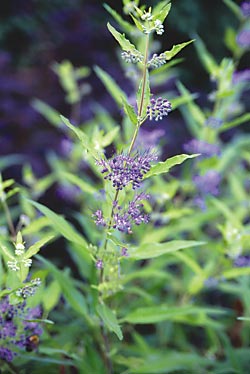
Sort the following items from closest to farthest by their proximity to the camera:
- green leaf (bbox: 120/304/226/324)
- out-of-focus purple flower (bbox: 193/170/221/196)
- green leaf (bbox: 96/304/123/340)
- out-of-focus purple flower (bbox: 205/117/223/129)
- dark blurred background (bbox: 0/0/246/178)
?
1. green leaf (bbox: 96/304/123/340)
2. green leaf (bbox: 120/304/226/324)
3. out-of-focus purple flower (bbox: 205/117/223/129)
4. out-of-focus purple flower (bbox: 193/170/221/196)
5. dark blurred background (bbox: 0/0/246/178)

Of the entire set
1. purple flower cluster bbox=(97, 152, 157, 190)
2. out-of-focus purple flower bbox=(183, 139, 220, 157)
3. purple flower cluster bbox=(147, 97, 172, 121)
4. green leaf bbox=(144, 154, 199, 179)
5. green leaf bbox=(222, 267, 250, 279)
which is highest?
purple flower cluster bbox=(147, 97, 172, 121)

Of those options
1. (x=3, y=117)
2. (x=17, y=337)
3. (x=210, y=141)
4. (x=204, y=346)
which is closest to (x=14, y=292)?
(x=17, y=337)

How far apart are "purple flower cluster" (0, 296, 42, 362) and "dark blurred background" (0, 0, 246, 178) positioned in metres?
2.16

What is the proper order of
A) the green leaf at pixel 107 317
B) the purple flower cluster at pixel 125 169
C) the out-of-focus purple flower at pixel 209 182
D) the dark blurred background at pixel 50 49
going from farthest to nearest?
the dark blurred background at pixel 50 49 → the out-of-focus purple flower at pixel 209 182 → the green leaf at pixel 107 317 → the purple flower cluster at pixel 125 169

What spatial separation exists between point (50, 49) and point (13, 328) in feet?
11.5

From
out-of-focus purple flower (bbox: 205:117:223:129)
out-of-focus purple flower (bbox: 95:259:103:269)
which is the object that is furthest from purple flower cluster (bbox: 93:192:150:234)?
out-of-focus purple flower (bbox: 205:117:223:129)

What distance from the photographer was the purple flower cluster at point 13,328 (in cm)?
162

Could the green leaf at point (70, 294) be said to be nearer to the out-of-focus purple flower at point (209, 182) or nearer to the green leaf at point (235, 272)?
the green leaf at point (235, 272)

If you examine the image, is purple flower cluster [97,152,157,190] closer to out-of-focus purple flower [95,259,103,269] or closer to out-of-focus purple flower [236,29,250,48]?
out-of-focus purple flower [95,259,103,269]

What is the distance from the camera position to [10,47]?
4.57 metres

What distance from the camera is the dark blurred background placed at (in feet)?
13.1

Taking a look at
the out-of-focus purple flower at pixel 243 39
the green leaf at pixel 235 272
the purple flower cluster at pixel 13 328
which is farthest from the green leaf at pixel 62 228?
the out-of-focus purple flower at pixel 243 39

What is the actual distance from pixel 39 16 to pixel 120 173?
3383 mm

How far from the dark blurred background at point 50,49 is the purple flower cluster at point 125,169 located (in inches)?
93.7
